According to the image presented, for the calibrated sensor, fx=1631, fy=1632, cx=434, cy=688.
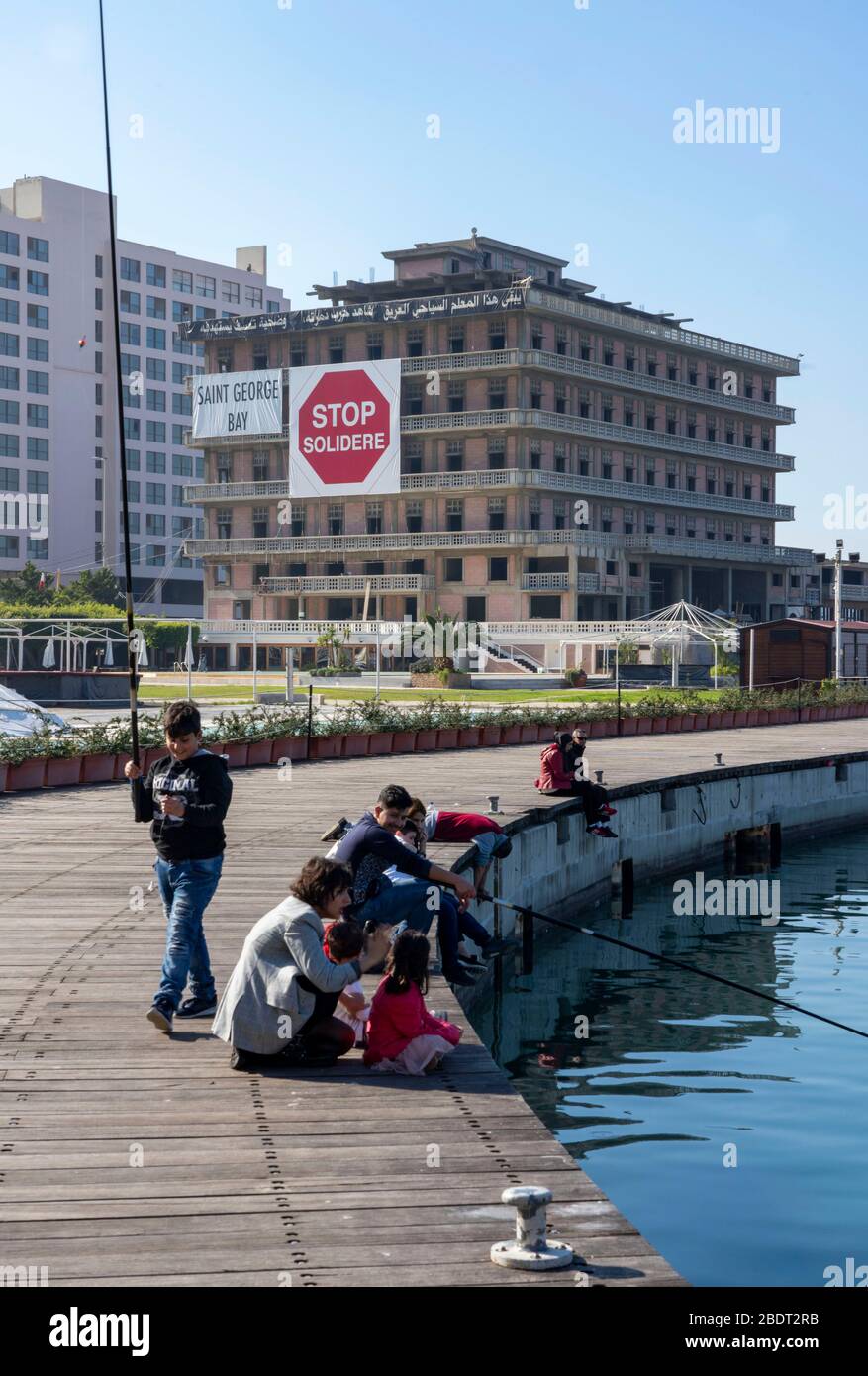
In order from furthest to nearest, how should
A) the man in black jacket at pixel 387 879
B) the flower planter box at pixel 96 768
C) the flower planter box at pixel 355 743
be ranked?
the flower planter box at pixel 355 743 < the flower planter box at pixel 96 768 < the man in black jacket at pixel 387 879

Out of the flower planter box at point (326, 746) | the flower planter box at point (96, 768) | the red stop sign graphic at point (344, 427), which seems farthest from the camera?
the red stop sign graphic at point (344, 427)

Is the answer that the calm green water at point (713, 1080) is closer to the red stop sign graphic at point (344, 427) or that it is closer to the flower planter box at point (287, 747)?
the flower planter box at point (287, 747)

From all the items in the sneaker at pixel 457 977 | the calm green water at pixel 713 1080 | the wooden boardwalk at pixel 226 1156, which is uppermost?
the wooden boardwalk at pixel 226 1156

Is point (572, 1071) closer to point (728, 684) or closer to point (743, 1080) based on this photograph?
point (743, 1080)

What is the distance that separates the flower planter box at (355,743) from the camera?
33.9 metres

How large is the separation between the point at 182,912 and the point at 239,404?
4289 inches

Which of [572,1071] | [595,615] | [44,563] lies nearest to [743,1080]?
[572,1071]

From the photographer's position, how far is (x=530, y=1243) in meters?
6.56

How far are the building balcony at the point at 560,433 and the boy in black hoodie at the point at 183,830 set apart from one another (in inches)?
3811

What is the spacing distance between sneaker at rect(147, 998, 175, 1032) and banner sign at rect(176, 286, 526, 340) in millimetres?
97830

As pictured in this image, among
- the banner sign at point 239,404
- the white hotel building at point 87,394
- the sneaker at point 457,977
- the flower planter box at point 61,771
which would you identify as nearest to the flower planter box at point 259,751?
the flower planter box at point 61,771

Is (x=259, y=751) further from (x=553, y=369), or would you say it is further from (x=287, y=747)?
(x=553, y=369)

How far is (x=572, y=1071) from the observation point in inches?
650
